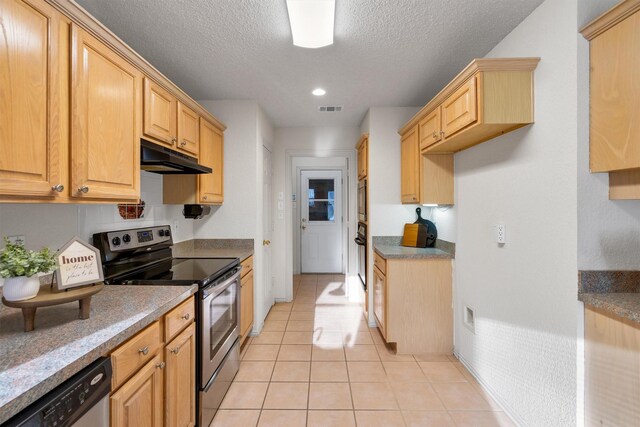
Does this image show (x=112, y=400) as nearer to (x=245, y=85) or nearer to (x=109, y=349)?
(x=109, y=349)

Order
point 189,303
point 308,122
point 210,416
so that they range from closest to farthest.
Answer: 1. point 189,303
2. point 210,416
3. point 308,122

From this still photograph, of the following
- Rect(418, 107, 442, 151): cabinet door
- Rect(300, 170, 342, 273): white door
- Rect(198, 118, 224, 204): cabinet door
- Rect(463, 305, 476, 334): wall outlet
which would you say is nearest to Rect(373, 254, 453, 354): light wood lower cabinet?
Rect(463, 305, 476, 334): wall outlet

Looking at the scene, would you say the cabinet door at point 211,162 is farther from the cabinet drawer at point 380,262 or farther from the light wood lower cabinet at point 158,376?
the cabinet drawer at point 380,262

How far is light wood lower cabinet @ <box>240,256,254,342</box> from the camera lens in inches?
96.7

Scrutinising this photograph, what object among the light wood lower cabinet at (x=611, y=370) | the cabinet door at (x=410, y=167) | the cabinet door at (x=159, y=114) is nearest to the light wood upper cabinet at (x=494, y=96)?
the cabinet door at (x=410, y=167)

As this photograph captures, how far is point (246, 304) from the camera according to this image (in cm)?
255

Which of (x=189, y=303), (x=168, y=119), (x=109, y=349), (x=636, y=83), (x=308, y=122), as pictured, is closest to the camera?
(x=109, y=349)

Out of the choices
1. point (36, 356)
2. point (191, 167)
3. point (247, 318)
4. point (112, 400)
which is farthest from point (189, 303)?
point (247, 318)

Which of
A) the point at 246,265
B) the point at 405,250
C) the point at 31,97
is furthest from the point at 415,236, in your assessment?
the point at 31,97

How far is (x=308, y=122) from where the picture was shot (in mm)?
3646

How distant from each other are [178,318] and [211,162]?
62.1 inches

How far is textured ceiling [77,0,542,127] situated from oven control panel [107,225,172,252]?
1.29 metres

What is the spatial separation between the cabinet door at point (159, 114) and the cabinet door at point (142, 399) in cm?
128

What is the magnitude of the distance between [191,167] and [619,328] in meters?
2.37
